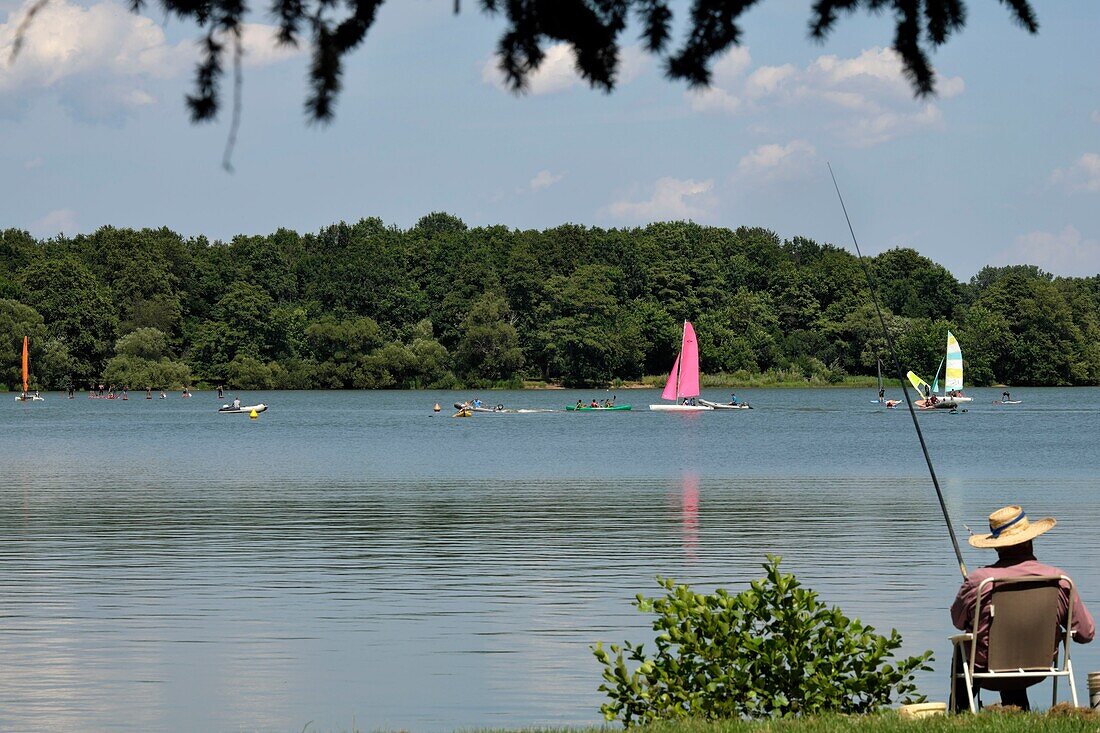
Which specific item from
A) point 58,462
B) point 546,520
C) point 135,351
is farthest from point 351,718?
point 135,351

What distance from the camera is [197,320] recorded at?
136 metres

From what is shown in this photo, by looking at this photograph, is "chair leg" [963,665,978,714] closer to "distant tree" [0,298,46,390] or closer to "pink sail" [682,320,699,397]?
"pink sail" [682,320,699,397]

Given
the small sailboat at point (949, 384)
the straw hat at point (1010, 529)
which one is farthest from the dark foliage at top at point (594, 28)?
the small sailboat at point (949, 384)

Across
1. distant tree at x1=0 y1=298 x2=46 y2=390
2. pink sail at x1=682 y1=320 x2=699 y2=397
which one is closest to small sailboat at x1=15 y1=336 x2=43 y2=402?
distant tree at x1=0 y1=298 x2=46 y2=390

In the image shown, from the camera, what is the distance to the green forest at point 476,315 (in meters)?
129

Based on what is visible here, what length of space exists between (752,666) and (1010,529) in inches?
66.1

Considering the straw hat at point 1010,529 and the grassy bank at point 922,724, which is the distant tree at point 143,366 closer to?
the grassy bank at point 922,724

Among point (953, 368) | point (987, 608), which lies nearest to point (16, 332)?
point (953, 368)

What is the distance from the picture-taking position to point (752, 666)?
9438 mm

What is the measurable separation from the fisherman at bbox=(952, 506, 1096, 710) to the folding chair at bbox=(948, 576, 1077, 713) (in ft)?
0.13

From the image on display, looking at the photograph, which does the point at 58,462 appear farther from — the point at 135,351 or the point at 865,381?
the point at 865,381

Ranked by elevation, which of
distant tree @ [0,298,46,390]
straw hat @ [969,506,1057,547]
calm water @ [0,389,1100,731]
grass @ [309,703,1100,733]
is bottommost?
calm water @ [0,389,1100,731]

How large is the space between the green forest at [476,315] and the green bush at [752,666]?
118 meters

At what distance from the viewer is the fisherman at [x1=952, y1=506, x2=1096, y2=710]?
28.8 feet
